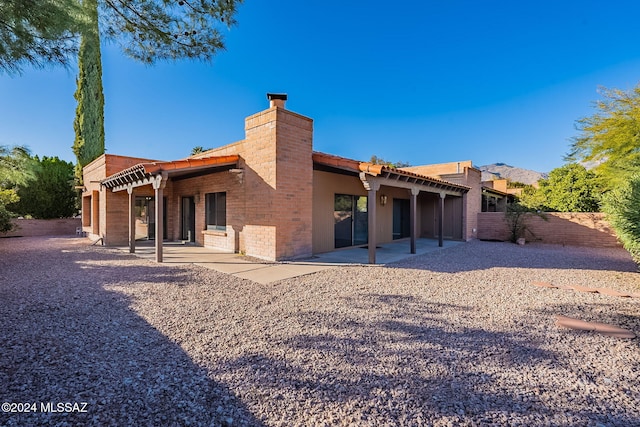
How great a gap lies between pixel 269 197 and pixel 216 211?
154 inches

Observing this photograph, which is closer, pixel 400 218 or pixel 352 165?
pixel 352 165

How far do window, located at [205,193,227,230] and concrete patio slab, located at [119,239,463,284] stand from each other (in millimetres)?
1018

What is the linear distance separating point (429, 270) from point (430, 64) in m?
12.7

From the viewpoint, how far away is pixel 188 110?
1505cm

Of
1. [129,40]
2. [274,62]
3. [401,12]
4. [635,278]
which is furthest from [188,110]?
[635,278]

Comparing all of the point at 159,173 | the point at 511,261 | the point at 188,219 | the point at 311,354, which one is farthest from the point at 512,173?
the point at 311,354

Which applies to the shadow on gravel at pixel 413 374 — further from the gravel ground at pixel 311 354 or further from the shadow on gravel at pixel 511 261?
the shadow on gravel at pixel 511 261

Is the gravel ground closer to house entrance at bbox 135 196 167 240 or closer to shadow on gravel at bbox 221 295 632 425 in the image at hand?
shadow on gravel at bbox 221 295 632 425

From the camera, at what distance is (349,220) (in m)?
11.7

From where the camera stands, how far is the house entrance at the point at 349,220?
37.1ft

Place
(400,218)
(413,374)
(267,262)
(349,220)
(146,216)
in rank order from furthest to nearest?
(400,218) → (146,216) → (349,220) → (267,262) → (413,374)

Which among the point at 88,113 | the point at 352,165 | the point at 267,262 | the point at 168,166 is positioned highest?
the point at 88,113

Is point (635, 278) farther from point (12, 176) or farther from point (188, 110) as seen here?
point (12, 176)

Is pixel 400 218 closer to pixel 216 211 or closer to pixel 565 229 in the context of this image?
pixel 565 229
